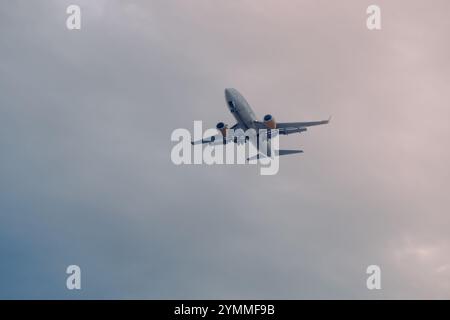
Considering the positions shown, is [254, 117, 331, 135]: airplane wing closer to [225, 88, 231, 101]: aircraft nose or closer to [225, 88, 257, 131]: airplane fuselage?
[225, 88, 257, 131]: airplane fuselage

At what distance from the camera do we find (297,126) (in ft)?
458

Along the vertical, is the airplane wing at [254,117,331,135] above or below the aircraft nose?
below

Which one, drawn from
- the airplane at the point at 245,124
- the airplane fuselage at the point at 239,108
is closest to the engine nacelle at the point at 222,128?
the airplane at the point at 245,124

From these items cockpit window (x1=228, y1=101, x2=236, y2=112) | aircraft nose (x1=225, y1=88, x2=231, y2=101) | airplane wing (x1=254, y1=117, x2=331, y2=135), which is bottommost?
airplane wing (x1=254, y1=117, x2=331, y2=135)

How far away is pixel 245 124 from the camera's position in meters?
138

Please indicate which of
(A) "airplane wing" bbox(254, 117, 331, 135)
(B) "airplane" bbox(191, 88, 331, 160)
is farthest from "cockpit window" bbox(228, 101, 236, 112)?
(A) "airplane wing" bbox(254, 117, 331, 135)

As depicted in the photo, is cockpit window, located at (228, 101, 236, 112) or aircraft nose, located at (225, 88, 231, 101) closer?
aircraft nose, located at (225, 88, 231, 101)

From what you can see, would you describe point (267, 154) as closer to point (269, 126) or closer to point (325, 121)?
point (269, 126)

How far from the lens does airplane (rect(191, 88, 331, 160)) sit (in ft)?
437

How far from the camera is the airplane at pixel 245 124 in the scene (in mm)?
133125
